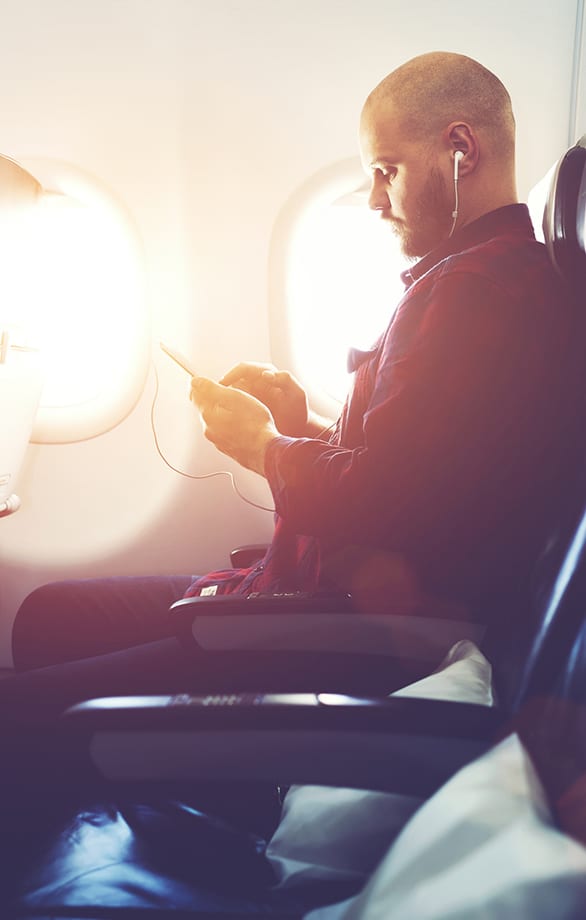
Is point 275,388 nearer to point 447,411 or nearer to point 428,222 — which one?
point 428,222

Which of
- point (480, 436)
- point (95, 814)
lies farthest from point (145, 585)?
point (480, 436)

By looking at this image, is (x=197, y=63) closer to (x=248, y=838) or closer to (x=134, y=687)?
(x=134, y=687)

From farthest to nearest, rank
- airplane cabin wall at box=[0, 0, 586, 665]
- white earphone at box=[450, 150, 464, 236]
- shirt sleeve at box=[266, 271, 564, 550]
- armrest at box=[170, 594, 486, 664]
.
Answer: airplane cabin wall at box=[0, 0, 586, 665] → white earphone at box=[450, 150, 464, 236] → armrest at box=[170, 594, 486, 664] → shirt sleeve at box=[266, 271, 564, 550]

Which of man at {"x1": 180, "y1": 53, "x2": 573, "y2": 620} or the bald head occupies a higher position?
the bald head

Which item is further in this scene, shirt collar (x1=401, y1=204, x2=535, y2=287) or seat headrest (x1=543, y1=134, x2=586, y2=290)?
shirt collar (x1=401, y1=204, x2=535, y2=287)

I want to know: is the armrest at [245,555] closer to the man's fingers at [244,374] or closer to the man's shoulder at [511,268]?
the man's fingers at [244,374]

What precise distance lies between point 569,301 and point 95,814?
97 cm

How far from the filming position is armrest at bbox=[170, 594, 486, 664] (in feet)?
3.55

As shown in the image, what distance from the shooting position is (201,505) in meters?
2.04

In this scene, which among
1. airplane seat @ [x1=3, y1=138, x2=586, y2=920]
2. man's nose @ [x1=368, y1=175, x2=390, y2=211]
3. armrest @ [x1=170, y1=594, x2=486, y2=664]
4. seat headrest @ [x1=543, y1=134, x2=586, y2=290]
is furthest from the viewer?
man's nose @ [x1=368, y1=175, x2=390, y2=211]

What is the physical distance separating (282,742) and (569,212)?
2.43ft

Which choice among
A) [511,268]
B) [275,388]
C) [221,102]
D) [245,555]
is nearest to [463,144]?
[511,268]

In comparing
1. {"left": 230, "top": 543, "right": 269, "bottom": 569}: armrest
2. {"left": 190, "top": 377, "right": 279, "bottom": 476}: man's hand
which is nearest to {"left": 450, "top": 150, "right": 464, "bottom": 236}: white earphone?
{"left": 190, "top": 377, "right": 279, "bottom": 476}: man's hand

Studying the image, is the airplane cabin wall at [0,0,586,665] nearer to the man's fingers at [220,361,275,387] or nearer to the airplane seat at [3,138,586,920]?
the man's fingers at [220,361,275,387]
